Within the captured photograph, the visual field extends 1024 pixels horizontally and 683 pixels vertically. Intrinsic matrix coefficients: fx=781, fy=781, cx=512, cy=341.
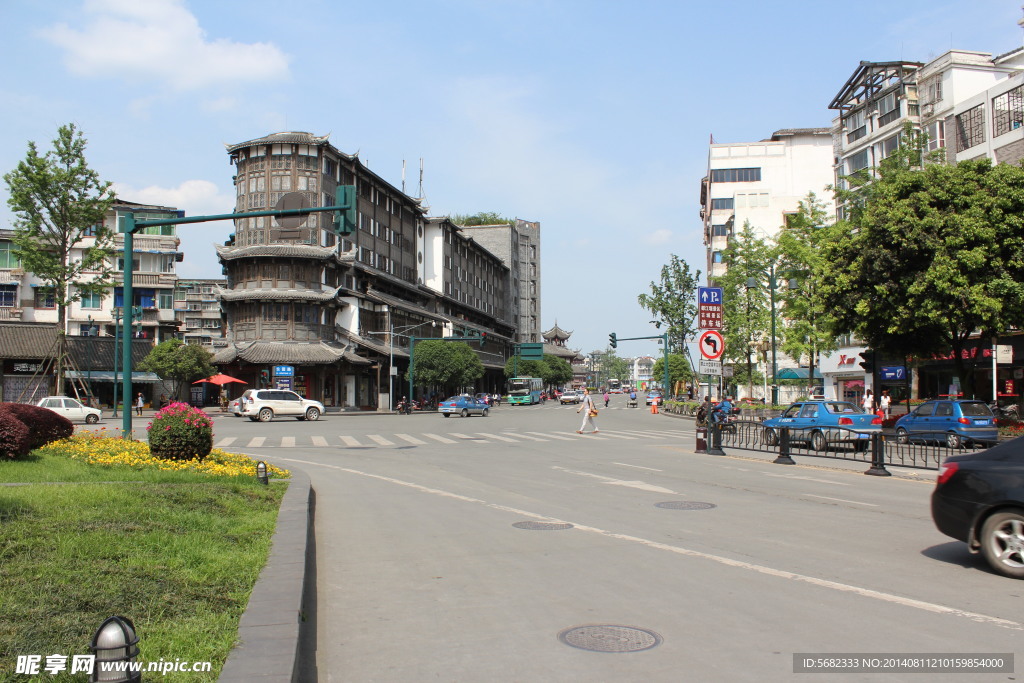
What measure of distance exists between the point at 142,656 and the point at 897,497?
11.6 m

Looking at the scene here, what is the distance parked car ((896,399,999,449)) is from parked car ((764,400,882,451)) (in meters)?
1.25

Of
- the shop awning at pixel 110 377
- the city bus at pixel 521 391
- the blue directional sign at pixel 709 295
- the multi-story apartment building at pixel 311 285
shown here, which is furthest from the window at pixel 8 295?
the blue directional sign at pixel 709 295

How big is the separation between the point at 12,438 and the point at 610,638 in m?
11.5

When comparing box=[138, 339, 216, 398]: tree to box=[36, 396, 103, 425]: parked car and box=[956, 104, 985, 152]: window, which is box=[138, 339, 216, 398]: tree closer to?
box=[36, 396, 103, 425]: parked car

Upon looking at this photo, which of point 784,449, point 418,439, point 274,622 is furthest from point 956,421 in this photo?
point 274,622

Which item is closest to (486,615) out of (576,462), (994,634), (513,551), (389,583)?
(389,583)

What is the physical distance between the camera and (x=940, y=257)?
2341 cm

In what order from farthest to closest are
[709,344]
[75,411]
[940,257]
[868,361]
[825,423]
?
[75,411] < [868,361] < [940,257] < [825,423] < [709,344]

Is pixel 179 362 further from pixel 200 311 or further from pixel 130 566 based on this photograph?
pixel 130 566

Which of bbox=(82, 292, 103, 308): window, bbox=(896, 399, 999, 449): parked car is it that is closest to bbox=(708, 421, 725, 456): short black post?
bbox=(896, 399, 999, 449): parked car

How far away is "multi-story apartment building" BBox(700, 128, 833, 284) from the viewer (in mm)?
78625

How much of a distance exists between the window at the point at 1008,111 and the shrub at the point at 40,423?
3573 cm

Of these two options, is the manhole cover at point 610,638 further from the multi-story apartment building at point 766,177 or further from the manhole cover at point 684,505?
the multi-story apartment building at point 766,177

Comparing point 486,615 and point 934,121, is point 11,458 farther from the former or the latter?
point 934,121
